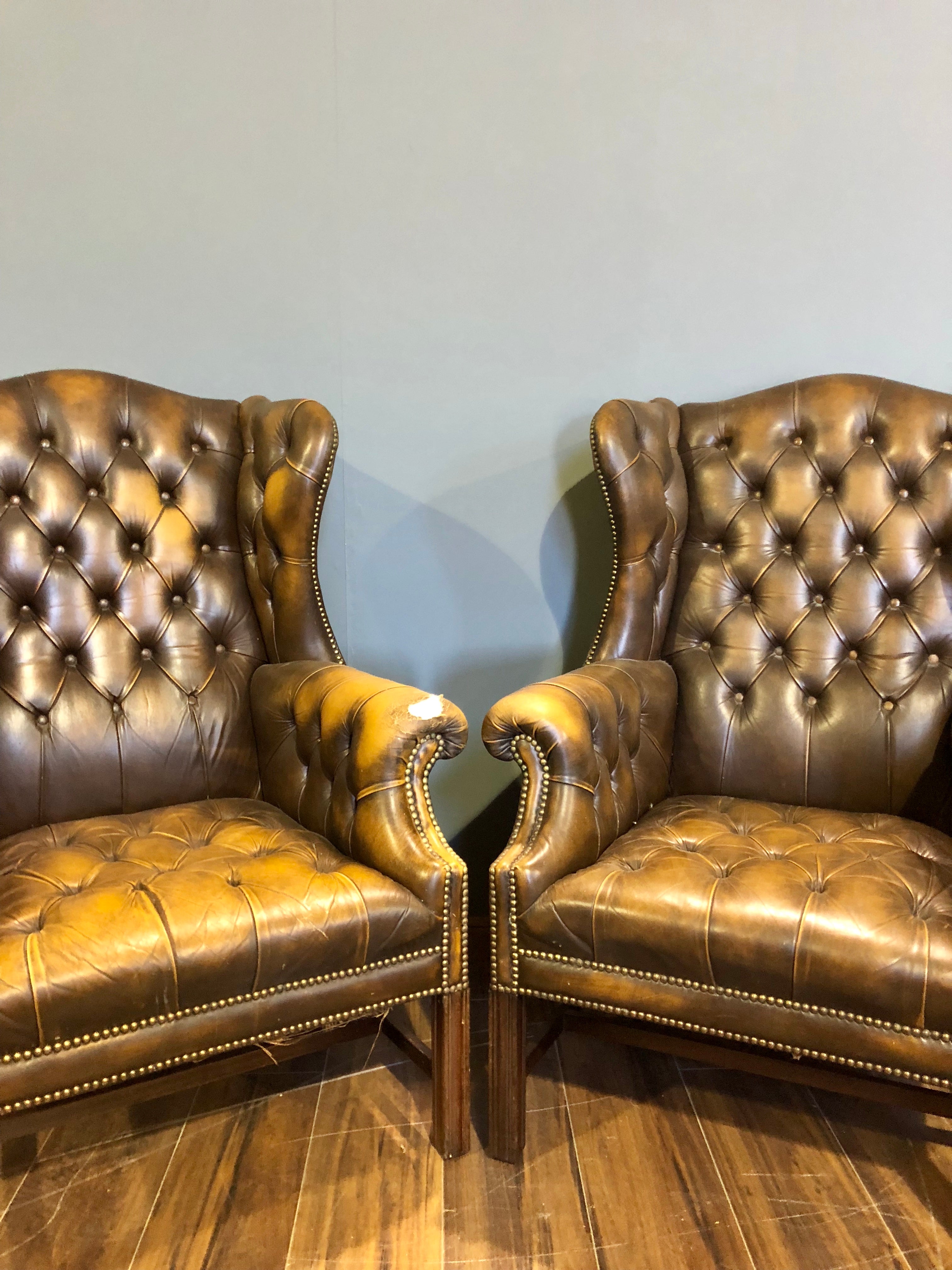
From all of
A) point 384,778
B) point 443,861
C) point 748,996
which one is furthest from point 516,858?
point 748,996

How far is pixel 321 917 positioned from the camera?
1.13 m

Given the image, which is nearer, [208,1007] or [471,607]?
[208,1007]

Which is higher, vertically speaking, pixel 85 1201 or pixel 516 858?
pixel 516 858

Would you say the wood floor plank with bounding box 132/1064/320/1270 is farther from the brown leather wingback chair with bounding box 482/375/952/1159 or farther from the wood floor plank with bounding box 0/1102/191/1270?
the brown leather wingback chair with bounding box 482/375/952/1159

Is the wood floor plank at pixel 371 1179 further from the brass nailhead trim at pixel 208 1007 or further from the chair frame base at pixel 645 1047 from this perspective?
the brass nailhead trim at pixel 208 1007

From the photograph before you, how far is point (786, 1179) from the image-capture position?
1.27 meters

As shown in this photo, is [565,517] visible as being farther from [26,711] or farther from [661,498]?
[26,711]

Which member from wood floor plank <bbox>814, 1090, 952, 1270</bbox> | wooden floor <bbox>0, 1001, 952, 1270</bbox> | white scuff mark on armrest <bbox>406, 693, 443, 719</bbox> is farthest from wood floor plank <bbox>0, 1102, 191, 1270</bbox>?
wood floor plank <bbox>814, 1090, 952, 1270</bbox>

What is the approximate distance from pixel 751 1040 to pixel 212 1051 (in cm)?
70

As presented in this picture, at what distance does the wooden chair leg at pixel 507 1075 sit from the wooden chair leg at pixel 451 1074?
4 centimetres

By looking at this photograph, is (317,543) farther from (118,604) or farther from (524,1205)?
(524,1205)

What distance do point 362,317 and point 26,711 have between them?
3.35ft

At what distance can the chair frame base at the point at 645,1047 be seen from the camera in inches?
45.4

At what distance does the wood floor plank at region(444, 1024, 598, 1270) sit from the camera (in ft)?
3.76
